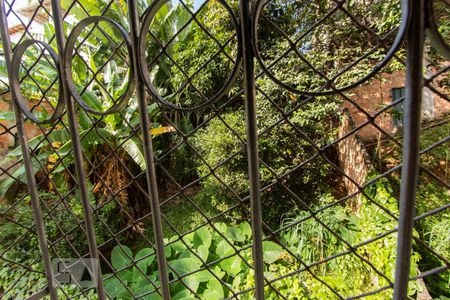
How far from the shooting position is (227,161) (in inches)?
18.8

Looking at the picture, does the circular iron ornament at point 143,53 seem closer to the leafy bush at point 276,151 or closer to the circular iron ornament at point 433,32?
the circular iron ornament at point 433,32

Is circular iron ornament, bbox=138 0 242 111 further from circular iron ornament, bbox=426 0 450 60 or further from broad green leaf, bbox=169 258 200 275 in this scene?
broad green leaf, bbox=169 258 200 275

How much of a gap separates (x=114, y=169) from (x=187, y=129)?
104 cm

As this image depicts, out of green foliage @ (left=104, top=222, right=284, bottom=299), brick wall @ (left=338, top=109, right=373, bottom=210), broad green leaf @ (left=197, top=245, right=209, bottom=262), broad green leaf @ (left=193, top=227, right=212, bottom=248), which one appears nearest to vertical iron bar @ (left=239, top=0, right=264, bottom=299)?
green foliage @ (left=104, top=222, right=284, bottom=299)

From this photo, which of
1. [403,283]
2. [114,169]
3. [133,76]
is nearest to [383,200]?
[403,283]

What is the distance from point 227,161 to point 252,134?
14 centimetres

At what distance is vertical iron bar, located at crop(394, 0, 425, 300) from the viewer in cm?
25

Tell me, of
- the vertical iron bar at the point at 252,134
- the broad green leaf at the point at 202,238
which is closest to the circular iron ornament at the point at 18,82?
the vertical iron bar at the point at 252,134

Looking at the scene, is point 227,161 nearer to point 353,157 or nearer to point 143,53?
point 143,53

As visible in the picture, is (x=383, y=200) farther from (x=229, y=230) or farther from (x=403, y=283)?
(x=403, y=283)

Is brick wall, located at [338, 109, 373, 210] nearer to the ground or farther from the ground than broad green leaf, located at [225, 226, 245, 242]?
farther from the ground

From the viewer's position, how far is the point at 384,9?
1.79 meters

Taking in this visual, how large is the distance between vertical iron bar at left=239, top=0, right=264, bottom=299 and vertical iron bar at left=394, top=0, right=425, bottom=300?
0.56 feet

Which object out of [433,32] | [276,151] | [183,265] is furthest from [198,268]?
[433,32]
